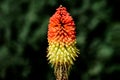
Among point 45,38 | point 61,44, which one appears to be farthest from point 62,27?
point 45,38

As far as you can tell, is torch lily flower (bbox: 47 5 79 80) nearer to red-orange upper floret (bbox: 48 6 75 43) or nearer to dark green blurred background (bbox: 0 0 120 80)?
red-orange upper floret (bbox: 48 6 75 43)

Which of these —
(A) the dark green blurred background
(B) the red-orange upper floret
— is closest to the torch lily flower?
(B) the red-orange upper floret

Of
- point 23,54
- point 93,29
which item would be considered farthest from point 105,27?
point 23,54

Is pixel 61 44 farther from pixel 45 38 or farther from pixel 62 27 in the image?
pixel 45 38

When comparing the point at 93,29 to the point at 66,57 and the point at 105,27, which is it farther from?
the point at 66,57

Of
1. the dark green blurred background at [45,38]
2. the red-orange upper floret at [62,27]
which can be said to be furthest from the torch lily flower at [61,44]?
the dark green blurred background at [45,38]
